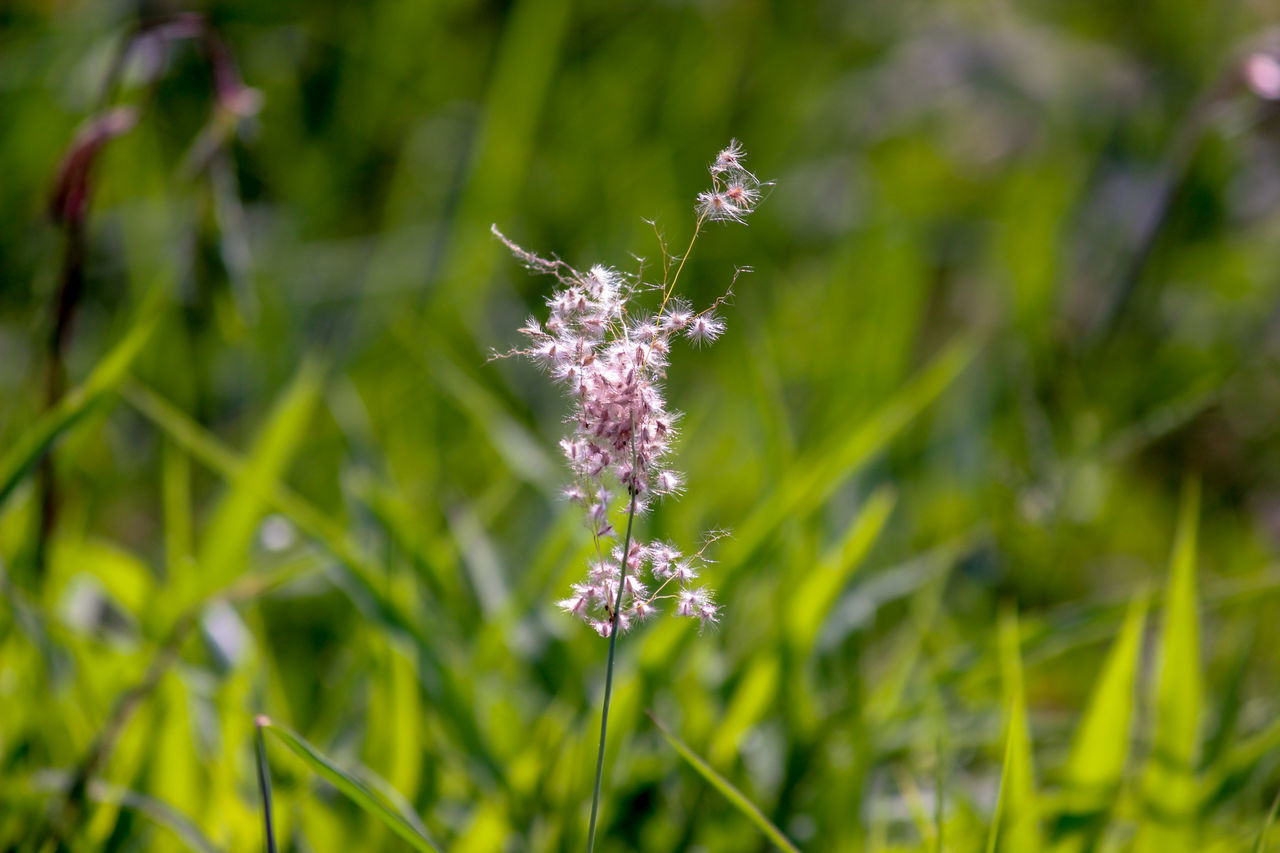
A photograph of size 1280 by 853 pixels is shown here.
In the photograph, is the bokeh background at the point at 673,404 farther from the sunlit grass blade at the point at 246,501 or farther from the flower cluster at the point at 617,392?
the flower cluster at the point at 617,392

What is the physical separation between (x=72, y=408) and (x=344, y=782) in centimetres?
56

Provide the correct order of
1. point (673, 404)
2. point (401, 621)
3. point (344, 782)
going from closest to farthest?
point (344, 782) → point (401, 621) → point (673, 404)

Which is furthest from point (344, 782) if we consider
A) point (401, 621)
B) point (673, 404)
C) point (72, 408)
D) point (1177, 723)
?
point (673, 404)

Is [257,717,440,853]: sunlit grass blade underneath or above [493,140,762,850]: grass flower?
underneath

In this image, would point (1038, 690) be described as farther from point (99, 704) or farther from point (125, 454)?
point (125, 454)

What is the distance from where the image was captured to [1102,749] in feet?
3.43

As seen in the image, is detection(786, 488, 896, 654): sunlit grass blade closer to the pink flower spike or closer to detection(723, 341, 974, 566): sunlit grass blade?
detection(723, 341, 974, 566): sunlit grass blade

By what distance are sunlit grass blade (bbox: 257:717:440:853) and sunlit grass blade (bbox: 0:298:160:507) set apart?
0.48 m

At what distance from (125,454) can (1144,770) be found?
5.78ft

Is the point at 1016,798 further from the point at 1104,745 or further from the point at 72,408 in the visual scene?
the point at 72,408

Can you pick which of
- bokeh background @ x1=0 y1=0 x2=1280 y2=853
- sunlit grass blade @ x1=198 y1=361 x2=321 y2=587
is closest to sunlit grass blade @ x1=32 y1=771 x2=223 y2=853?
bokeh background @ x1=0 y1=0 x2=1280 y2=853

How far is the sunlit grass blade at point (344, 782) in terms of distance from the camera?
71 centimetres

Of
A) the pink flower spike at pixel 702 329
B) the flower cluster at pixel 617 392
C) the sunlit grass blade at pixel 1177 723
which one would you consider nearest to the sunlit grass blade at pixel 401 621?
the flower cluster at pixel 617 392

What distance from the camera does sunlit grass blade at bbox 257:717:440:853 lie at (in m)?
0.71
